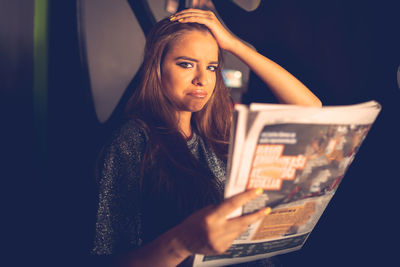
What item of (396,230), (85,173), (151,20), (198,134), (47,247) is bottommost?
(47,247)

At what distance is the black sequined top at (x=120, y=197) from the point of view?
0.60 m

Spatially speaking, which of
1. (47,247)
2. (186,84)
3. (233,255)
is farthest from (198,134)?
(47,247)

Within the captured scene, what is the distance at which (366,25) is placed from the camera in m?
0.85

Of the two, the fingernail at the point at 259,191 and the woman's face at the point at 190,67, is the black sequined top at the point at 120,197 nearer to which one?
the woman's face at the point at 190,67

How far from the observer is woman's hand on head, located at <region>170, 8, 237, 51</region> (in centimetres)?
72

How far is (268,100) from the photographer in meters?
1.12

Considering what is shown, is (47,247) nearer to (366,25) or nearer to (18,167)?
(18,167)

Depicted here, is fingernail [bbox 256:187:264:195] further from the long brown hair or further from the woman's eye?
the woman's eye

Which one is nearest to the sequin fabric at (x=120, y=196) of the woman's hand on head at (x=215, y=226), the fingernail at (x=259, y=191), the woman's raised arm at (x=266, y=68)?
the woman's hand on head at (x=215, y=226)

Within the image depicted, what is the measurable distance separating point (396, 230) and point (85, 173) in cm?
108

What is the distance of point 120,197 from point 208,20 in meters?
0.53

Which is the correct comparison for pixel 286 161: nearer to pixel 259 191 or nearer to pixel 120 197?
pixel 259 191

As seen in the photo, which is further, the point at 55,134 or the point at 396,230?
the point at 55,134

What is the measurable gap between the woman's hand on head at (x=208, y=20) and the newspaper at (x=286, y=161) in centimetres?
42
